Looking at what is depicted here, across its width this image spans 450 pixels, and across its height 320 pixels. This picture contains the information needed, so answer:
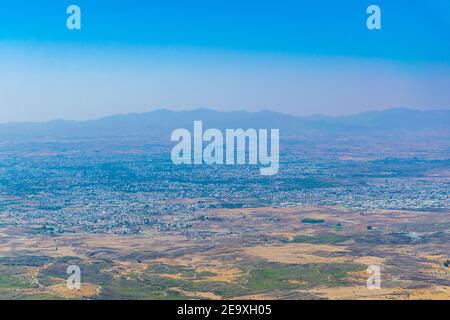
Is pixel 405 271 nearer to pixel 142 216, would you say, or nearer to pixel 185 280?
pixel 185 280

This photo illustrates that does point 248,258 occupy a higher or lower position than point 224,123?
lower

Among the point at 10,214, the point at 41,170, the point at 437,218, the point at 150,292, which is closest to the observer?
the point at 150,292

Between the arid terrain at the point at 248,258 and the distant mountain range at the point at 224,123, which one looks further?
the distant mountain range at the point at 224,123

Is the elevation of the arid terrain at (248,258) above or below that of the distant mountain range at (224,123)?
below

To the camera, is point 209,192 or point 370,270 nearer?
point 370,270

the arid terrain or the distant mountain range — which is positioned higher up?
the distant mountain range

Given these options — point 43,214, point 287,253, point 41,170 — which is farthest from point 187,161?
point 287,253

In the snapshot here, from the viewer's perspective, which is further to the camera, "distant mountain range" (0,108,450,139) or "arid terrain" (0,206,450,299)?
"distant mountain range" (0,108,450,139)

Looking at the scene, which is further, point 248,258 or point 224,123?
point 224,123
